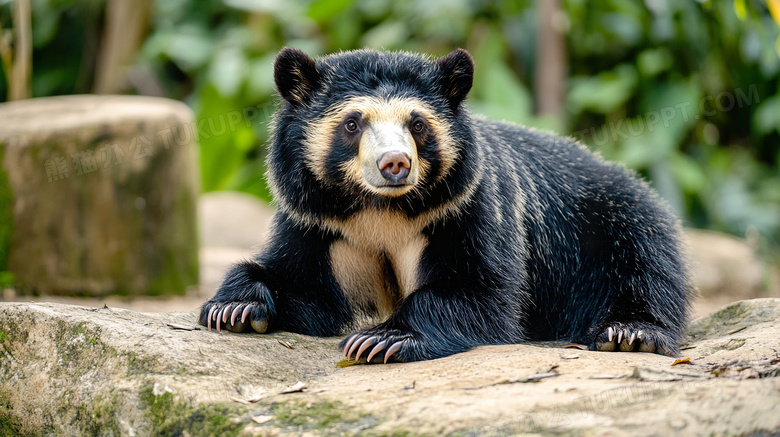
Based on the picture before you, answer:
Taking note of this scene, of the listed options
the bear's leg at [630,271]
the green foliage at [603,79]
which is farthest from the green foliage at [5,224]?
the bear's leg at [630,271]

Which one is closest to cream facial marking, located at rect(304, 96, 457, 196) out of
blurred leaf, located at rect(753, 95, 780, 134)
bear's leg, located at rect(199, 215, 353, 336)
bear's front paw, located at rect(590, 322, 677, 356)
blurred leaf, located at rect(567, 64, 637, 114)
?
bear's leg, located at rect(199, 215, 353, 336)

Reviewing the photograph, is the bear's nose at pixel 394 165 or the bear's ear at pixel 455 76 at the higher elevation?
the bear's ear at pixel 455 76

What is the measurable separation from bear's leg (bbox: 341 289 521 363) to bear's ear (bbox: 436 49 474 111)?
1.14 metres

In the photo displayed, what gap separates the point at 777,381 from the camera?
2.89 meters

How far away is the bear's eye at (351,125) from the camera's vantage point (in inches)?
173

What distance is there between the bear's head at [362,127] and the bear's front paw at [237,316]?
0.64 metres

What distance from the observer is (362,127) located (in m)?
4.36

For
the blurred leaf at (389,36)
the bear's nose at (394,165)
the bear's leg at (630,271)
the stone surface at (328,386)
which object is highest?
the blurred leaf at (389,36)

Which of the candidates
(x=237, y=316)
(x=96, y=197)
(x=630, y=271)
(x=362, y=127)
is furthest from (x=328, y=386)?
(x=96, y=197)

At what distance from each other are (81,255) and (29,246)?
520mm

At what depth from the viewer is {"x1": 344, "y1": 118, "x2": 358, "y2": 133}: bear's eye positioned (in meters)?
4.39

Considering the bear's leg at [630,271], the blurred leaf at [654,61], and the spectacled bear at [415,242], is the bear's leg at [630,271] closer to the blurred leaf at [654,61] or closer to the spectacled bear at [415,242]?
the spectacled bear at [415,242]

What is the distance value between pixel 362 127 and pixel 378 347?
120cm

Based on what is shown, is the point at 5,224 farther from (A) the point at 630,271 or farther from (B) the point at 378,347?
(A) the point at 630,271
